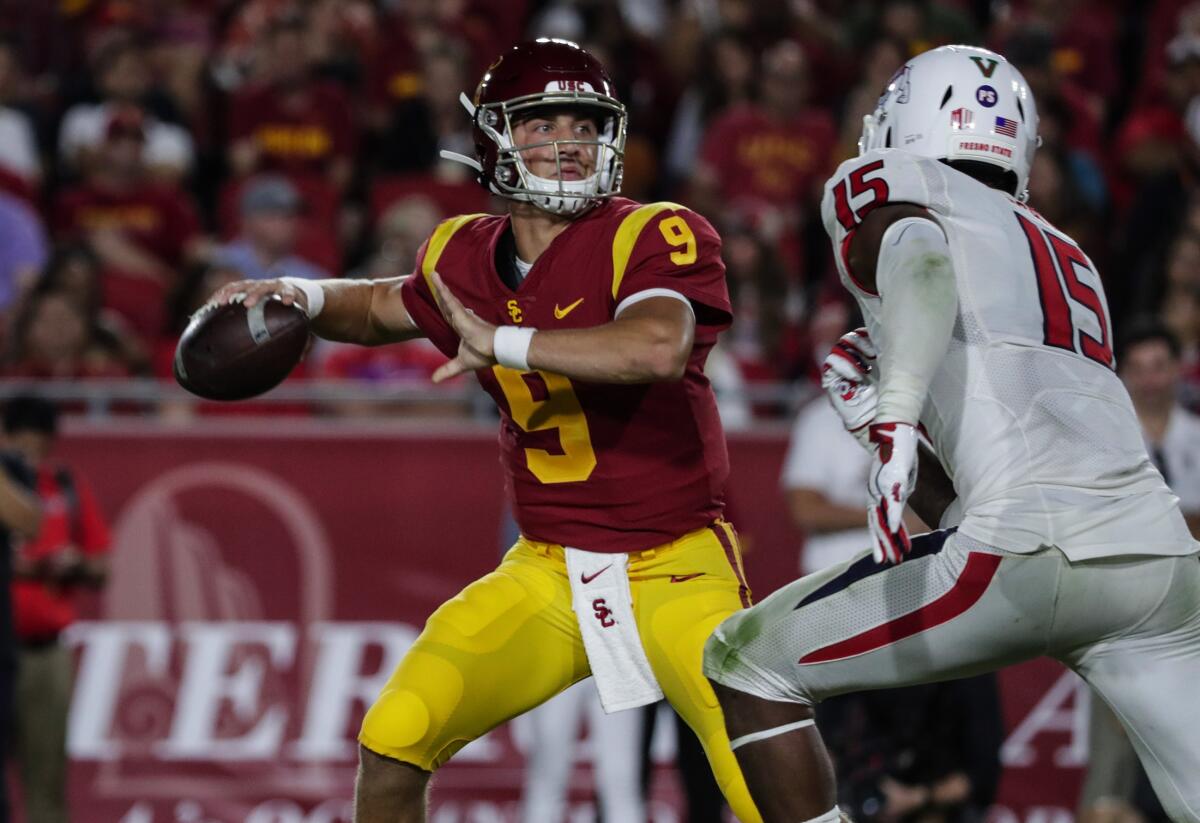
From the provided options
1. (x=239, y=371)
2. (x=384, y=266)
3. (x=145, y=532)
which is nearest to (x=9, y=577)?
(x=145, y=532)

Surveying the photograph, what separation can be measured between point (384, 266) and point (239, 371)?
368 cm

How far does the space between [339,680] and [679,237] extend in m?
3.28

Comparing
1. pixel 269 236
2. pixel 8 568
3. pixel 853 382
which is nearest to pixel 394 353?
pixel 269 236

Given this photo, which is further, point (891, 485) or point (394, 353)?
point (394, 353)

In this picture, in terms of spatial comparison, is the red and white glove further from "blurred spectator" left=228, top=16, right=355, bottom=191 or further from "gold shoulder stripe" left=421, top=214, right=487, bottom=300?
"blurred spectator" left=228, top=16, right=355, bottom=191

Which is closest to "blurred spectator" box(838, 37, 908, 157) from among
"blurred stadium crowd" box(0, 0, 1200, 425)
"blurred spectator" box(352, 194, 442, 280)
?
"blurred stadium crowd" box(0, 0, 1200, 425)

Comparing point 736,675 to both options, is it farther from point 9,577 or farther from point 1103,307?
point 9,577

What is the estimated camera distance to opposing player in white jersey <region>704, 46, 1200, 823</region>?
11.6 feet

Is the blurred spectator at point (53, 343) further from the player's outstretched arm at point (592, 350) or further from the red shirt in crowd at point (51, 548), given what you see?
the player's outstretched arm at point (592, 350)

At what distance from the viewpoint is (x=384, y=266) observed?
7.86 meters

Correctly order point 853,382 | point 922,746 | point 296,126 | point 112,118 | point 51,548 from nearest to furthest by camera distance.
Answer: point 853,382
point 922,746
point 51,548
point 112,118
point 296,126

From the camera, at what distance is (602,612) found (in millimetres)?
4188

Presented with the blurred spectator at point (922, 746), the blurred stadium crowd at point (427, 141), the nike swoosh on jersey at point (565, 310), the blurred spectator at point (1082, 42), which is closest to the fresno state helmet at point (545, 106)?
the nike swoosh on jersey at point (565, 310)

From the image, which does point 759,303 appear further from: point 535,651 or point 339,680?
point 535,651
